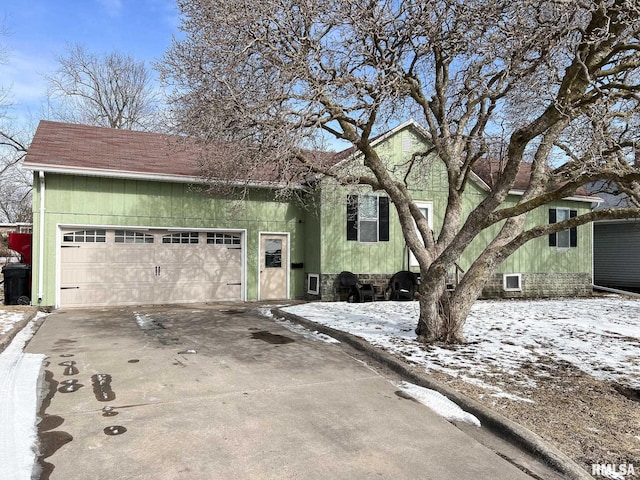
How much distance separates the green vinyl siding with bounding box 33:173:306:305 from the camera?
10969mm

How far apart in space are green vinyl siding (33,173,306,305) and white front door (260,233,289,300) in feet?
0.64

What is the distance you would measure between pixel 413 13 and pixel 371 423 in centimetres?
608

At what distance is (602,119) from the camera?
21.9 ft

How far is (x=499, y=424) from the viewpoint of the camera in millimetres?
4094

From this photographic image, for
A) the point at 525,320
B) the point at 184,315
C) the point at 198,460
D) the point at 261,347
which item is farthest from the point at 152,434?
the point at 525,320

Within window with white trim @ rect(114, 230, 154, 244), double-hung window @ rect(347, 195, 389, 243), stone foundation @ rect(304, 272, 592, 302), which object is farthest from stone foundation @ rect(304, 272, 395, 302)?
window with white trim @ rect(114, 230, 154, 244)

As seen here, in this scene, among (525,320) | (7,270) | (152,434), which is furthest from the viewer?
(7,270)

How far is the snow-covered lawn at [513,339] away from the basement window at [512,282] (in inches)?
126

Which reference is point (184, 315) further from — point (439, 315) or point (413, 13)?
point (413, 13)

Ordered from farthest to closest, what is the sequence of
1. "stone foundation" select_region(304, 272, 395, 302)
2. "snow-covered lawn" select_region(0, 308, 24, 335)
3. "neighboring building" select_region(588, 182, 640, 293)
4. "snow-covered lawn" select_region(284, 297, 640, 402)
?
"neighboring building" select_region(588, 182, 640, 293) → "stone foundation" select_region(304, 272, 395, 302) → "snow-covered lawn" select_region(0, 308, 24, 335) → "snow-covered lawn" select_region(284, 297, 640, 402)

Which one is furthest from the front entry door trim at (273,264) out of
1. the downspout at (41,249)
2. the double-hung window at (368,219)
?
the downspout at (41,249)

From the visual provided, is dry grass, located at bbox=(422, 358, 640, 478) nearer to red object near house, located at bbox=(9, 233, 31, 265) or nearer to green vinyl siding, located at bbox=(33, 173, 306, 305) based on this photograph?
green vinyl siding, located at bbox=(33, 173, 306, 305)

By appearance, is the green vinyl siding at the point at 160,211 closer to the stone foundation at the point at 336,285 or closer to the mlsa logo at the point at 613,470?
the stone foundation at the point at 336,285

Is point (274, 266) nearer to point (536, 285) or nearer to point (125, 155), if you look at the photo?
point (125, 155)
